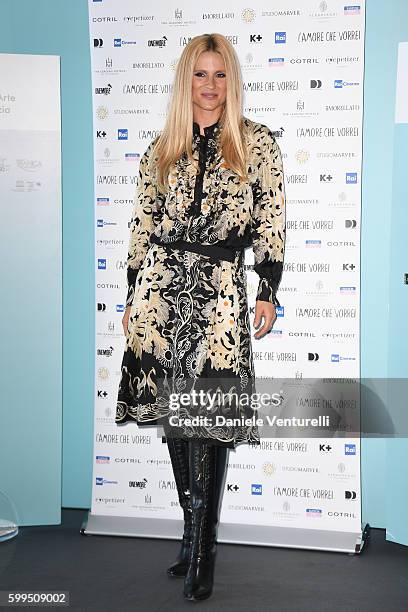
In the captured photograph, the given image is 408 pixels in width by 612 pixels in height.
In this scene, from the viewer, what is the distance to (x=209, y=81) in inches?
114

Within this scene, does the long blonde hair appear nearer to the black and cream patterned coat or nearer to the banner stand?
the black and cream patterned coat

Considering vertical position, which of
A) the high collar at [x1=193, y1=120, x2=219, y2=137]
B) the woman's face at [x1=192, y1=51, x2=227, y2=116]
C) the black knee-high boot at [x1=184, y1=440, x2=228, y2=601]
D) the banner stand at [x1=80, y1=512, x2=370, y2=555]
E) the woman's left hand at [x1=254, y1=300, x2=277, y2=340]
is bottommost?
the banner stand at [x1=80, y1=512, x2=370, y2=555]

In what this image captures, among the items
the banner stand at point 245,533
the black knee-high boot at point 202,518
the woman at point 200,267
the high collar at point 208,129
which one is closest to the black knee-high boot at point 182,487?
the woman at point 200,267

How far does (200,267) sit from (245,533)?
120cm

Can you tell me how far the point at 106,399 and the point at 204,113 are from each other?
50.7 inches

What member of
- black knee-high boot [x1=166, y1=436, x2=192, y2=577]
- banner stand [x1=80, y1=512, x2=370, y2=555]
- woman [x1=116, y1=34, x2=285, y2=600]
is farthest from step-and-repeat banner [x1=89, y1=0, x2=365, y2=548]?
black knee-high boot [x1=166, y1=436, x2=192, y2=577]

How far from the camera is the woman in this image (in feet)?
8.99

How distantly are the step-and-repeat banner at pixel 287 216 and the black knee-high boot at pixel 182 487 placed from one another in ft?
1.82

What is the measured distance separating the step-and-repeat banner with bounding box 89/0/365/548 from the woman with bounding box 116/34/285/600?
1.49ft

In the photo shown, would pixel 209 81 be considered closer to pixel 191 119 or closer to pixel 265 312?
pixel 191 119

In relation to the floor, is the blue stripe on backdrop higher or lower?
higher

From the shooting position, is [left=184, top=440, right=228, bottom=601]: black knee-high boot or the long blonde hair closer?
[left=184, top=440, right=228, bottom=601]: black knee-high boot

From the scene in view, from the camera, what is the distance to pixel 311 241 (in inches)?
131

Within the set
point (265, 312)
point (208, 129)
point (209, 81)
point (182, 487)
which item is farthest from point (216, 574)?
point (209, 81)
